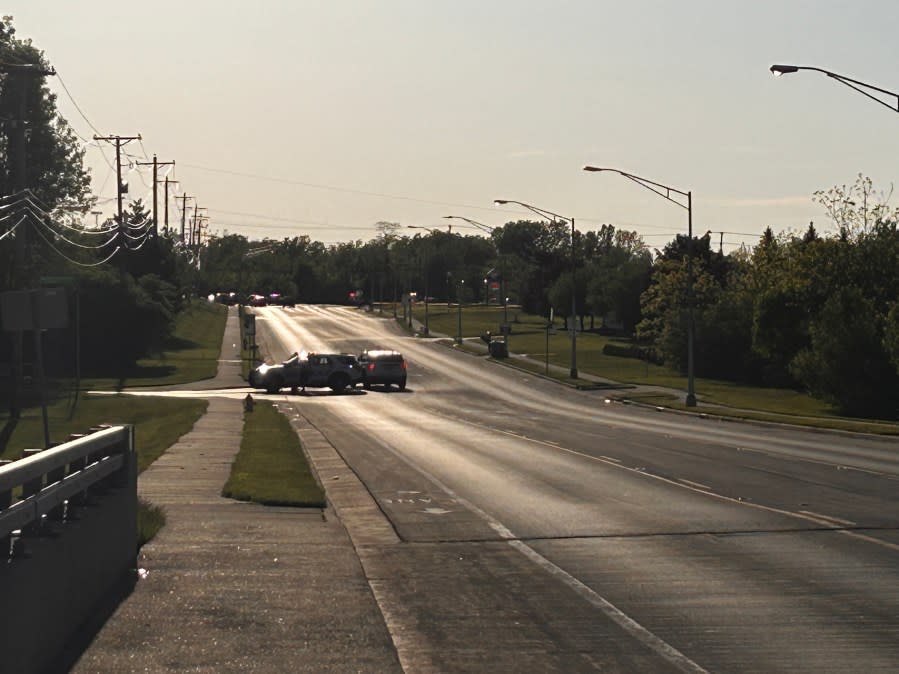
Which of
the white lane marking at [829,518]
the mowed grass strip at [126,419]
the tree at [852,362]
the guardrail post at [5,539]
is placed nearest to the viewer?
the guardrail post at [5,539]

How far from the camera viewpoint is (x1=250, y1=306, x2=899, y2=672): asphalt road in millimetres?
9117

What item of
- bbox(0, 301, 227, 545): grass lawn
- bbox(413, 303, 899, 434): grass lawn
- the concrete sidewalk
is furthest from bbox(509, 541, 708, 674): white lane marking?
bbox(413, 303, 899, 434): grass lawn

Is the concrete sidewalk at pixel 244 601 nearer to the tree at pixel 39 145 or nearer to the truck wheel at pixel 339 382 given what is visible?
the truck wheel at pixel 339 382

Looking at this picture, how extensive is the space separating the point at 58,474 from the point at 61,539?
1.76 ft

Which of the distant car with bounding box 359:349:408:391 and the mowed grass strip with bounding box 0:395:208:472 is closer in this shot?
the mowed grass strip with bounding box 0:395:208:472

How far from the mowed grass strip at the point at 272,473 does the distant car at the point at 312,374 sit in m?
27.4

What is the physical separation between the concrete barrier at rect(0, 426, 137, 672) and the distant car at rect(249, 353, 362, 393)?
49903 millimetres

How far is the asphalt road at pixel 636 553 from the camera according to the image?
9117 millimetres

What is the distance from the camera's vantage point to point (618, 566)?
12586 millimetres

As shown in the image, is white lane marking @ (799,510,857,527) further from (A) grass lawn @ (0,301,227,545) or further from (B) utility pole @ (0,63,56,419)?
(B) utility pole @ (0,63,56,419)

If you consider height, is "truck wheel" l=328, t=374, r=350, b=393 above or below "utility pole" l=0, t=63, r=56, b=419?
below

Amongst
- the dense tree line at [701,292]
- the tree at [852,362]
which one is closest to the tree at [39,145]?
the dense tree line at [701,292]

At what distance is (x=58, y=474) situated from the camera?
867cm

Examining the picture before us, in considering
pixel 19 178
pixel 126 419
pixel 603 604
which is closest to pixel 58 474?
pixel 603 604
